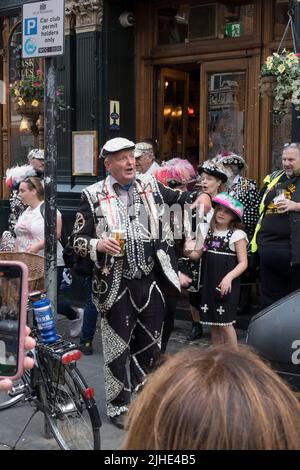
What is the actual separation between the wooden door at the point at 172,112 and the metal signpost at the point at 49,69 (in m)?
3.73

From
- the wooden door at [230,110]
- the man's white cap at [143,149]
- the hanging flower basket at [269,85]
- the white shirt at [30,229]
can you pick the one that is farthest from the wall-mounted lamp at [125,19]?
the white shirt at [30,229]

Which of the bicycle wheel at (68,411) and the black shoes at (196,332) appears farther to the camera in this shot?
the black shoes at (196,332)

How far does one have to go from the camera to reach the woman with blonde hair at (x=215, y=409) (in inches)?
45.8

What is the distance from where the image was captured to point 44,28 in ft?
15.4

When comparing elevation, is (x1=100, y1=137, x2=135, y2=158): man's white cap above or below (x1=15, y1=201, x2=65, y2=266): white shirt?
above

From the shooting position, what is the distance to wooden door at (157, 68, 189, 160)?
8.43 meters

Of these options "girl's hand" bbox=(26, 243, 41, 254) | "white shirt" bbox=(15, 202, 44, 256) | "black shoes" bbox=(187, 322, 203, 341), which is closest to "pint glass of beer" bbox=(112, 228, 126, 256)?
"girl's hand" bbox=(26, 243, 41, 254)

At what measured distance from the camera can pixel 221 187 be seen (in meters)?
5.74

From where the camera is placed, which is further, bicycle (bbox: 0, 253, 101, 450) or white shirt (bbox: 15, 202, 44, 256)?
white shirt (bbox: 15, 202, 44, 256)

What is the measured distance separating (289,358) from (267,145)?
12.8 ft

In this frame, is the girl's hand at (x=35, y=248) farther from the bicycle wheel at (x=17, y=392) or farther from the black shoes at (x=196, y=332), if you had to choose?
the black shoes at (x=196, y=332)

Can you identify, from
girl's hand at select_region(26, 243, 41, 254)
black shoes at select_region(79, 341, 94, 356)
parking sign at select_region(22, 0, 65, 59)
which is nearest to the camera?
parking sign at select_region(22, 0, 65, 59)

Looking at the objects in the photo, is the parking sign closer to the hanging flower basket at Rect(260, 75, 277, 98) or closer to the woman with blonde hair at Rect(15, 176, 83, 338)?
the woman with blonde hair at Rect(15, 176, 83, 338)

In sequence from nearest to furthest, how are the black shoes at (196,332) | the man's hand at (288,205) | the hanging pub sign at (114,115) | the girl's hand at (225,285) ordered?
the girl's hand at (225,285) < the man's hand at (288,205) < the black shoes at (196,332) < the hanging pub sign at (114,115)
